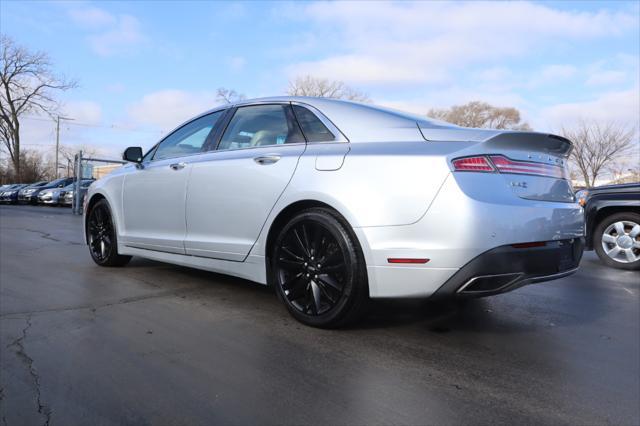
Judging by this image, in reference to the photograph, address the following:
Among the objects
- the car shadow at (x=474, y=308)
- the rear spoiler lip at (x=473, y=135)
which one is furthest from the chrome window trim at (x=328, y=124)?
the car shadow at (x=474, y=308)

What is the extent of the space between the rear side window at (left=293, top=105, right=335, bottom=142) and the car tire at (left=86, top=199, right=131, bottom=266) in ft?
8.45

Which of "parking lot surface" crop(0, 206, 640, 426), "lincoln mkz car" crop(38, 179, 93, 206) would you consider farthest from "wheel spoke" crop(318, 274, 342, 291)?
"lincoln mkz car" crop(38, 179, 93, 206)

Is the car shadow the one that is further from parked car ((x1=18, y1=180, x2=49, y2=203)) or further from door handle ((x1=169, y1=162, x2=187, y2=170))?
parked car ((x1=18, y1=180, x2=49, y2=203))


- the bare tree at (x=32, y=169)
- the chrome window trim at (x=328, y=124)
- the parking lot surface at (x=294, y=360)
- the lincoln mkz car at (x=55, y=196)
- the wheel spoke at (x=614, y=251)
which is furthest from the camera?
the bare tree at (x=32, y=169)

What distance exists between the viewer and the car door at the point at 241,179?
11.0 feet

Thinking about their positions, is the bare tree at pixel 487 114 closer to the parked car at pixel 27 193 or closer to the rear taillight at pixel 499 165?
the parked car at pixel 27 193

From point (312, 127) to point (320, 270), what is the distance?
99 centimetres

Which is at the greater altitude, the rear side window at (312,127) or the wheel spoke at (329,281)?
the rear side window at (312,127)

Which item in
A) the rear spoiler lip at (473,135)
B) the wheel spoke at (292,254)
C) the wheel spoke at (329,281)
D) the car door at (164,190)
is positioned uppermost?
the rear spoiler lip at (473,135)

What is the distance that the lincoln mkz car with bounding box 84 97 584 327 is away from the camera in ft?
8.69

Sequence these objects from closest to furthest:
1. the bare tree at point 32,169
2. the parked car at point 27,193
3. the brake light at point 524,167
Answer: the brake light at point 524,167 → the parked car at point 27,193 → the bare tree at point 32,169

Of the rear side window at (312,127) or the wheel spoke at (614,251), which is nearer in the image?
the rear side window at (312,127)

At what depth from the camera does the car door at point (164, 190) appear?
4133 millimetres

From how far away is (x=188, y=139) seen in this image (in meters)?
4.45
